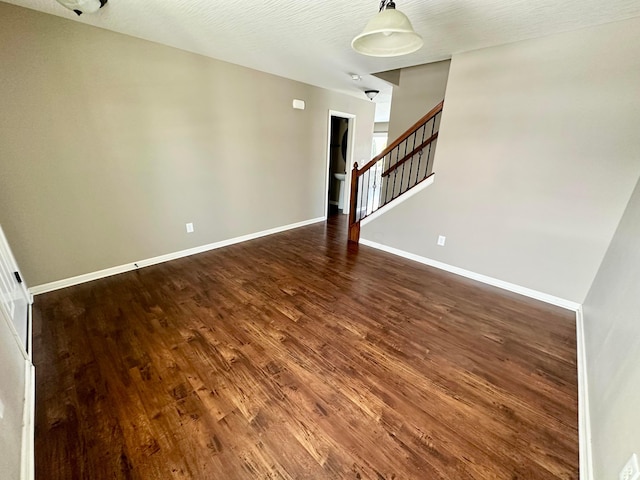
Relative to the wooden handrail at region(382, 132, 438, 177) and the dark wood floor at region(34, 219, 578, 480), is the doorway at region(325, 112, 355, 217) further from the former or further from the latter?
the dark wood floor at region(34, 219, 578, 480)

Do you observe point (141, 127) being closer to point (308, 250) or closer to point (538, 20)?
point (308, 250)

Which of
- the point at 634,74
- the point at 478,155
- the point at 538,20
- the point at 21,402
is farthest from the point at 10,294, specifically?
the point at 634,74

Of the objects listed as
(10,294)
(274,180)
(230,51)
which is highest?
(230,51)

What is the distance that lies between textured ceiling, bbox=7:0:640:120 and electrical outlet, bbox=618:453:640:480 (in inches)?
98.9

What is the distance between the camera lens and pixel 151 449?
1270mm

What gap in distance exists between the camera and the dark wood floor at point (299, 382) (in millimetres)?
1251

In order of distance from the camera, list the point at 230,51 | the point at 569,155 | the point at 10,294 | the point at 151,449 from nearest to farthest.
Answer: the point at 151,449 → the point at 10,294 → the point at 569,155 → the point at 230,51

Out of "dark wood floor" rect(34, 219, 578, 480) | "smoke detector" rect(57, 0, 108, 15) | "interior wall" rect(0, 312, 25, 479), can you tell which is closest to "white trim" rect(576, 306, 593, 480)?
"dark wood floor" rect(34, 219, 578, 480)

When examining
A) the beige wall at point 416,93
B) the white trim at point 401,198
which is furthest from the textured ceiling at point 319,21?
the white trim at point 401,198

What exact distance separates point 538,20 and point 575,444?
9.22ft

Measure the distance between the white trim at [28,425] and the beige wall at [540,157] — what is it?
363cm

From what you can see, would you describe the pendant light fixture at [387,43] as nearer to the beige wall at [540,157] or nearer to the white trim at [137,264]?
the beige wall at [540,157]

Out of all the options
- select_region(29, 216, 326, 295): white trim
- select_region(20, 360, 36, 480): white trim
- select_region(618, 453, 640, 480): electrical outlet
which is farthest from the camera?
select_region(29, 216, 326, 295): white trim

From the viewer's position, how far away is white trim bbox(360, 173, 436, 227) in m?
3.21
